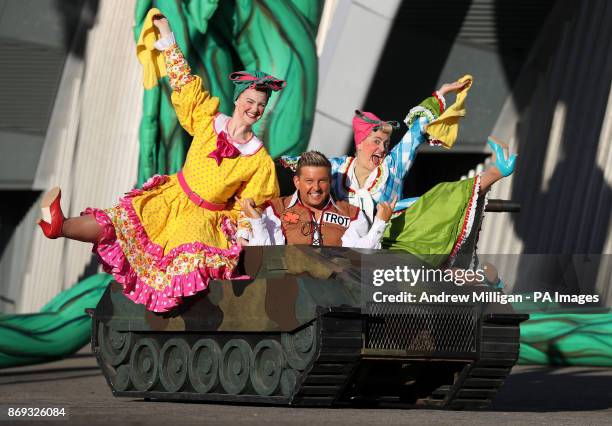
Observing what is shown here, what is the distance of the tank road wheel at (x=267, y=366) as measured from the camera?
28.0 feet

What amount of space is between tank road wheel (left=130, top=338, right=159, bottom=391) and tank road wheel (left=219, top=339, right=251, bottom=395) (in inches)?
29.1

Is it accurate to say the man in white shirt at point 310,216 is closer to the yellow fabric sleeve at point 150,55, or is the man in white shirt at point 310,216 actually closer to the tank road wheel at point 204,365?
the tank road wheel at point 204,365

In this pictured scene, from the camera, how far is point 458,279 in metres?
8.44

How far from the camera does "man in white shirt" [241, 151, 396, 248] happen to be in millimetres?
8969

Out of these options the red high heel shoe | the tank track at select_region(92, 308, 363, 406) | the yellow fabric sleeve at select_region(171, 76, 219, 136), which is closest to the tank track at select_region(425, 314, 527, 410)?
the tank track at select_region(92, 308, 363, 406)

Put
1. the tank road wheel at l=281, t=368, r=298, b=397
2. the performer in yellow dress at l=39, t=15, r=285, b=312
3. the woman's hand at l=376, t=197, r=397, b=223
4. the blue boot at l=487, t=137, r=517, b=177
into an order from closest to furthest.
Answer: the tank road wheel at l=281, t=368, r=298, b=397 < the woman's hand at l=376, t=197, r=397, b=223 < the performer in yellow dress at l=39, t=15, r=285, b=312 < the blue boot at l=487, t=137, r=517, b=177

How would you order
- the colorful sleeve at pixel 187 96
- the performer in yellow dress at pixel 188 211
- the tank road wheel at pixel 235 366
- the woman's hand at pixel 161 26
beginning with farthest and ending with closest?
the woman's hand at pixel 161 26
the colorful sleeve at pixel 187 96
the performer in yellow dress at pixel 188 211
the tank road wheel at pixel 235 366

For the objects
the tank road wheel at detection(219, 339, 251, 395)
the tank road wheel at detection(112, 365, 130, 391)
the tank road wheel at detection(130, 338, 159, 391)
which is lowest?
the tank road wheel at detection(112, 365, 130, 391)

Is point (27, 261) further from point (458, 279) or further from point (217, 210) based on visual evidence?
point (458, 279)

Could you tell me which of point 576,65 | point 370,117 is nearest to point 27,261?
point 576,65

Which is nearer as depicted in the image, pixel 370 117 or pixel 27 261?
pixel 370 117

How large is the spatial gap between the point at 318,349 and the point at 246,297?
80cm

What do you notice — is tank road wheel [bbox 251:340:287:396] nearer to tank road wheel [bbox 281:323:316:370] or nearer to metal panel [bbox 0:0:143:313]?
tank road wheel [bbox 281:323:316:370]

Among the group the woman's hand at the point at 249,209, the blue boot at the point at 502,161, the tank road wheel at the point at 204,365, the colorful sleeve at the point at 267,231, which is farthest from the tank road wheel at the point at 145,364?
the blue boot at the point at 502,161
